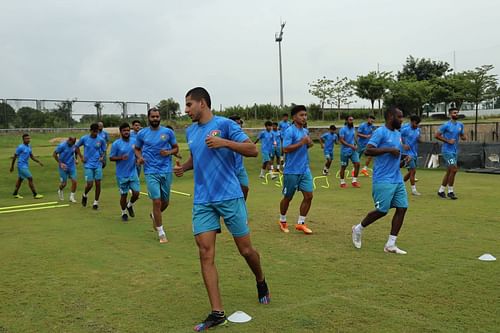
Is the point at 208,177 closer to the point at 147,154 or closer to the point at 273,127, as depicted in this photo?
the point at 147,154

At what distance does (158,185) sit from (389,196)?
3.81 metres

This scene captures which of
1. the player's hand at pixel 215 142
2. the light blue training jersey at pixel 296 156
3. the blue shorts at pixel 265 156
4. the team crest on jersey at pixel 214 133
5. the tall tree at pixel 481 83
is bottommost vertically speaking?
the blue shorts at pixel 265 156

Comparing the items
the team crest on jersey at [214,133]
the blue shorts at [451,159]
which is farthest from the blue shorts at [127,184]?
the blue shorts at [451,159]

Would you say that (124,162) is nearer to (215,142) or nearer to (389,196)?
(389,196)

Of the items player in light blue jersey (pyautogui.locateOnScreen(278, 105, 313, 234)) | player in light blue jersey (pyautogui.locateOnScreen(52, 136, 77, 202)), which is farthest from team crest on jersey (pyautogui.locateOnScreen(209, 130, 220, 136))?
player in light blue jersey (pyautogui.locateOnScreen(52, 136, 77, 202))

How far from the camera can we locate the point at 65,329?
4516mm

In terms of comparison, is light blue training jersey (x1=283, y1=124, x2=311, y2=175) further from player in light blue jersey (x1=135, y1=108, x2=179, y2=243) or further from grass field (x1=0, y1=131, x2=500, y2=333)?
player in light blue jersey (x1=135, y1=108, x2=179, y2=243)

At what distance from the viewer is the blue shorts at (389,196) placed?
7023mm

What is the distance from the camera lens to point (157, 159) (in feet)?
28.1

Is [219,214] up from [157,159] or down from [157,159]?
down

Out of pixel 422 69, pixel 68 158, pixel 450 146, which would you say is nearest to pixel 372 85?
pixel 422 69

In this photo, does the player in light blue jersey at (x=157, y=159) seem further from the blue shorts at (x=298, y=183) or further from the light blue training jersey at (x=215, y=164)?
the light blue training jersey at (x=215, y=164)

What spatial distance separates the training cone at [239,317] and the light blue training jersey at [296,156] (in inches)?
167

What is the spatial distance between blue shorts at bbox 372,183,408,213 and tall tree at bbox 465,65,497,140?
2946 centimetres
